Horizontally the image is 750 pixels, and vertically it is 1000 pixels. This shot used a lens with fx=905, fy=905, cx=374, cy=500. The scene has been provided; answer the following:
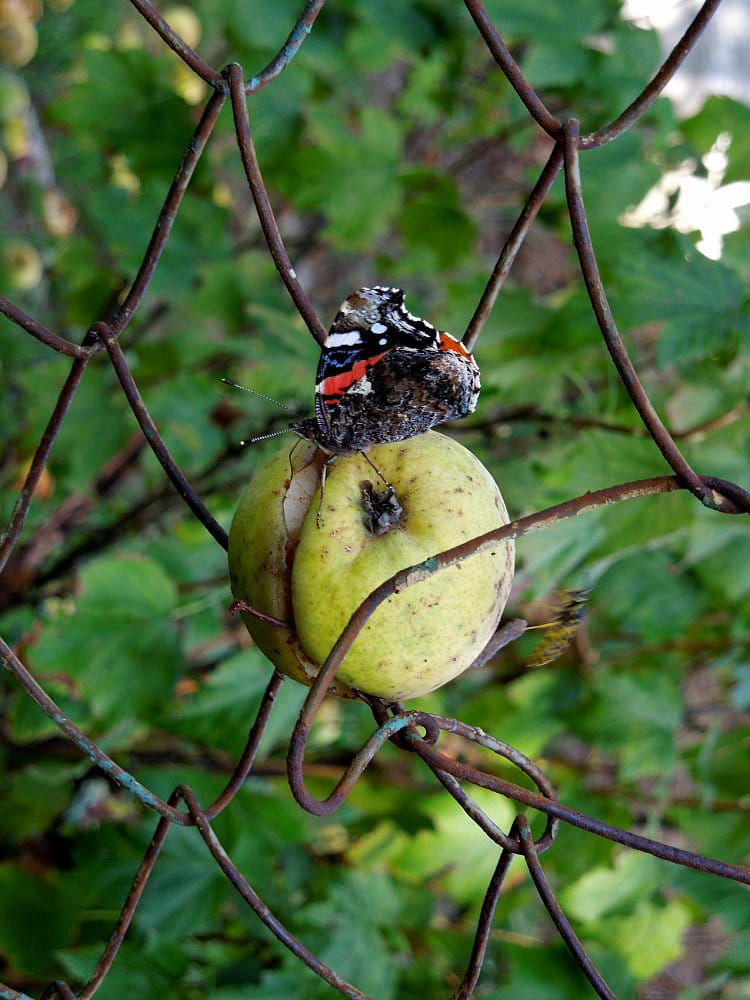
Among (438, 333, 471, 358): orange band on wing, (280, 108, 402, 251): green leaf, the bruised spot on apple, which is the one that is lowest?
the bruised spot on apple

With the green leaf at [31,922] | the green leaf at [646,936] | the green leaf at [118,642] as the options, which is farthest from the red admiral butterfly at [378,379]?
the green leaf at [646,936]

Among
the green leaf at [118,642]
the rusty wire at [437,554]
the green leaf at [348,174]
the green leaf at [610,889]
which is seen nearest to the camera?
the rusty wire at [437,554]

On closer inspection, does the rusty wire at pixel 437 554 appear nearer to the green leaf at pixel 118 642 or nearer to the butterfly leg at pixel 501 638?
the butterfly leg at pixel 501 638

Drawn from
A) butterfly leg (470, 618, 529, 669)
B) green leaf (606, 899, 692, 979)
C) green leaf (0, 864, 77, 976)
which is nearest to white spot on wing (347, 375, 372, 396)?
butterfly leg (470, 618, 529, 669)

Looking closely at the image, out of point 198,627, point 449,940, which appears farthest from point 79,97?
point 449,940

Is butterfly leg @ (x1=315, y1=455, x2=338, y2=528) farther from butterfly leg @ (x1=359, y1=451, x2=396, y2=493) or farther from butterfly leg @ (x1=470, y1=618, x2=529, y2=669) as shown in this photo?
butterfly leg @ (x1=470, y1=618, x2=529, y2=669)

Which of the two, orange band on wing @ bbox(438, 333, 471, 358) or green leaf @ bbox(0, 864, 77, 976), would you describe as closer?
orange band on wing @ bbox(438, 333, 471, 358)

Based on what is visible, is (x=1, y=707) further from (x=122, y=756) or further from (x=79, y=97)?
(x=79, y=97)

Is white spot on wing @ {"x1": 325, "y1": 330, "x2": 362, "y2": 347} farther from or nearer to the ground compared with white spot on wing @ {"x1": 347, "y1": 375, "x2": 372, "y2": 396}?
farther from the ground

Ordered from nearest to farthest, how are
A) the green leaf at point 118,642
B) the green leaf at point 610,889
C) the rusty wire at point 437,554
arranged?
the rusty wire at point 437,554 → the green leaf at point 118,642 → the green leaf at point 610,889
